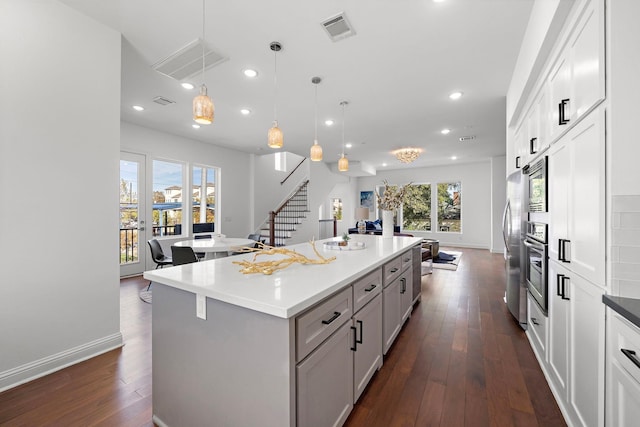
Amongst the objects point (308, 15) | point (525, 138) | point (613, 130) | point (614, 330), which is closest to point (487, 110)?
point (525, 138)

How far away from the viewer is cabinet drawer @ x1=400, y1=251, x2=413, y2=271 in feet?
8.77

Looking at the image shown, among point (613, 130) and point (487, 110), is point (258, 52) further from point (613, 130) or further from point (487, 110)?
point (487, 110)

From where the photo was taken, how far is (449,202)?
9.62 m

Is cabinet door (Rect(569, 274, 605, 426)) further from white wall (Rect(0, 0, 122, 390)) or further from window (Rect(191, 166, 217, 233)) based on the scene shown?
window (Rect(191, 166, 217, 233))

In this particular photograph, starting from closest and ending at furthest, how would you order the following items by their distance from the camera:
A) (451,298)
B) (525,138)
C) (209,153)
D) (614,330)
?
1. (614,330)
2. (525,138)
3. (451,298)
4. (209,153)

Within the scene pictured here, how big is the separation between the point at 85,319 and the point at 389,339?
8.42ft

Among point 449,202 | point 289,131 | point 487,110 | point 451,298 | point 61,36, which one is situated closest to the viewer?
point 61,36

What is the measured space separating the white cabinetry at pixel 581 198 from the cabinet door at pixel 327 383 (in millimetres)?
1241

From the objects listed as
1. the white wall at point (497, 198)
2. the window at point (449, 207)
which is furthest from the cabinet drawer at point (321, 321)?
the window at point (449, 207)

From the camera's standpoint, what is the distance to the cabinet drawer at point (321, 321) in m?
1.12

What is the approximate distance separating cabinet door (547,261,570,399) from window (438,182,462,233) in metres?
8.19

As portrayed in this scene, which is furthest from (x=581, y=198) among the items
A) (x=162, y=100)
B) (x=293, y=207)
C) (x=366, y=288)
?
(x=293, y=207)

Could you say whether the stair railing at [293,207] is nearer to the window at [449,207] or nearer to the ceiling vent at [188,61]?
the window at [449,207]

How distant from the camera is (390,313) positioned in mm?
2311
